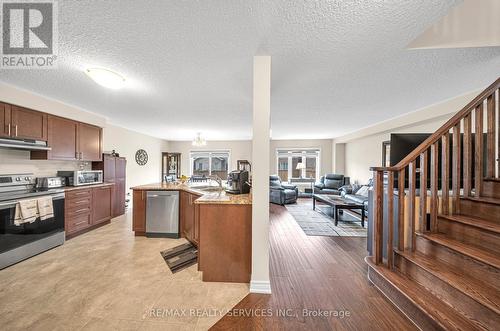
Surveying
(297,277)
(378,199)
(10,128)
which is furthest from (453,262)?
(10,128)

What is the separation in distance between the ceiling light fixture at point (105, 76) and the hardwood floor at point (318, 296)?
2717 millimetres

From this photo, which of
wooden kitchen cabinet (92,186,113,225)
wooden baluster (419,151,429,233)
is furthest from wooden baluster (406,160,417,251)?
wooden kitchen cabinet (92,186,113,225)

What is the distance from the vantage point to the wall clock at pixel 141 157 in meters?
5.86

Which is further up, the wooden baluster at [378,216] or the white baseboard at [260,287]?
the wooden baluster at [378,216]

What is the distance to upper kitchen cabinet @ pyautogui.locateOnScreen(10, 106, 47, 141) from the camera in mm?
2499

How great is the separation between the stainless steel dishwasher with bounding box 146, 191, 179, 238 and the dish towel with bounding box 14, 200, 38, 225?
1.35m

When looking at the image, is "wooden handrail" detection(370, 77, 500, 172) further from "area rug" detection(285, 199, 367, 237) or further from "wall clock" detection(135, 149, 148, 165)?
"wall clock" detection(135, 149, 148, 165)

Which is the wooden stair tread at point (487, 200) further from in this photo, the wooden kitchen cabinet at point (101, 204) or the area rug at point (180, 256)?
the wooden kitchen cabinet at point (101, 204)

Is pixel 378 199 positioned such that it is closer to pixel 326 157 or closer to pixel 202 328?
pixel 202 328

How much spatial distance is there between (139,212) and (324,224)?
379 centimetres

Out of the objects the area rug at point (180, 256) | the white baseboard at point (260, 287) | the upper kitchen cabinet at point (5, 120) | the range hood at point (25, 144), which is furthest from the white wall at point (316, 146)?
the upper kitchen cabinet at point (5, 120)

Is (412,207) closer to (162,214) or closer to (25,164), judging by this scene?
(162,214)

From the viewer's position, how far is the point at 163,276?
80.8 inches

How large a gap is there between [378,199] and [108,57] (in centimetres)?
333
